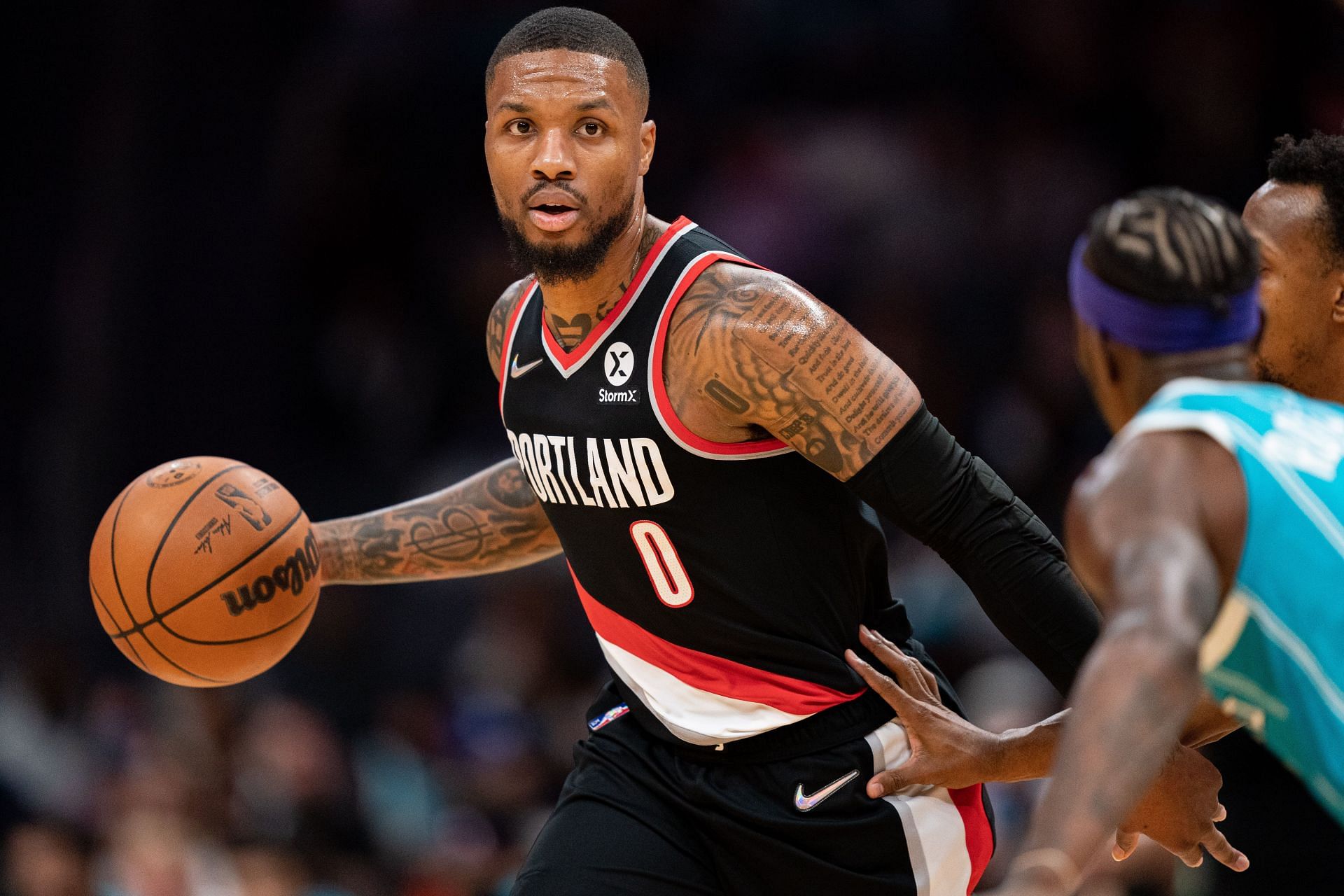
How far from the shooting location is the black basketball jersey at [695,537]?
3811 millimetres

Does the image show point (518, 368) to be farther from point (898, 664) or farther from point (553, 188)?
point (898, 664)

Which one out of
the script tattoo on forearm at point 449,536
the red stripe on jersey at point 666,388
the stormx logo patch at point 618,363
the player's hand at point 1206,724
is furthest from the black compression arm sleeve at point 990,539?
the script tattoo on forearm at point 449,536

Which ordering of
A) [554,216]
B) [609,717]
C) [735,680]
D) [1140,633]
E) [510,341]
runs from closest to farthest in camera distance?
1. [1140,633]
2. [735,680]
3. [554,216]
4. [609,717]
5. [510,341]

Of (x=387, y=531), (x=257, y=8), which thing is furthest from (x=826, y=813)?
(x=257, y=8)

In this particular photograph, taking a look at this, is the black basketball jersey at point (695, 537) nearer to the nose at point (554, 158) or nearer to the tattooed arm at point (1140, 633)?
the nose at point (554, 158)

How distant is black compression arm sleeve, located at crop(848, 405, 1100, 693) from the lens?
11.8ft

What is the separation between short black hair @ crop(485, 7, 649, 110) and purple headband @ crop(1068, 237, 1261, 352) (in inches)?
65.8

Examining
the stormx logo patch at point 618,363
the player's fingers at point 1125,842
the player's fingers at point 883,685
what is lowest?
the player's fingers at point 1125,842

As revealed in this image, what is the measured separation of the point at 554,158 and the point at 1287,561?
2.08 m

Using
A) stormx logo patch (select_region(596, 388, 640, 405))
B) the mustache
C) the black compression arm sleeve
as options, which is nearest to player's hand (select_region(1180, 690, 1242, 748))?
the black compression arm sleeve

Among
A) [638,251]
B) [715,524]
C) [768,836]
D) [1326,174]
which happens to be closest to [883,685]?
[768,836]

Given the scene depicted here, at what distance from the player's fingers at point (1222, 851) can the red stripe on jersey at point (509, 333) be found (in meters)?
2.00

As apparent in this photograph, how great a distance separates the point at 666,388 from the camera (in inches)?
149

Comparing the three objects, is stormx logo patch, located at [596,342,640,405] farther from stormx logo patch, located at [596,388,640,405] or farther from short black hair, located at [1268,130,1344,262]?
short black hair, located at [1268,130,1344,262]
